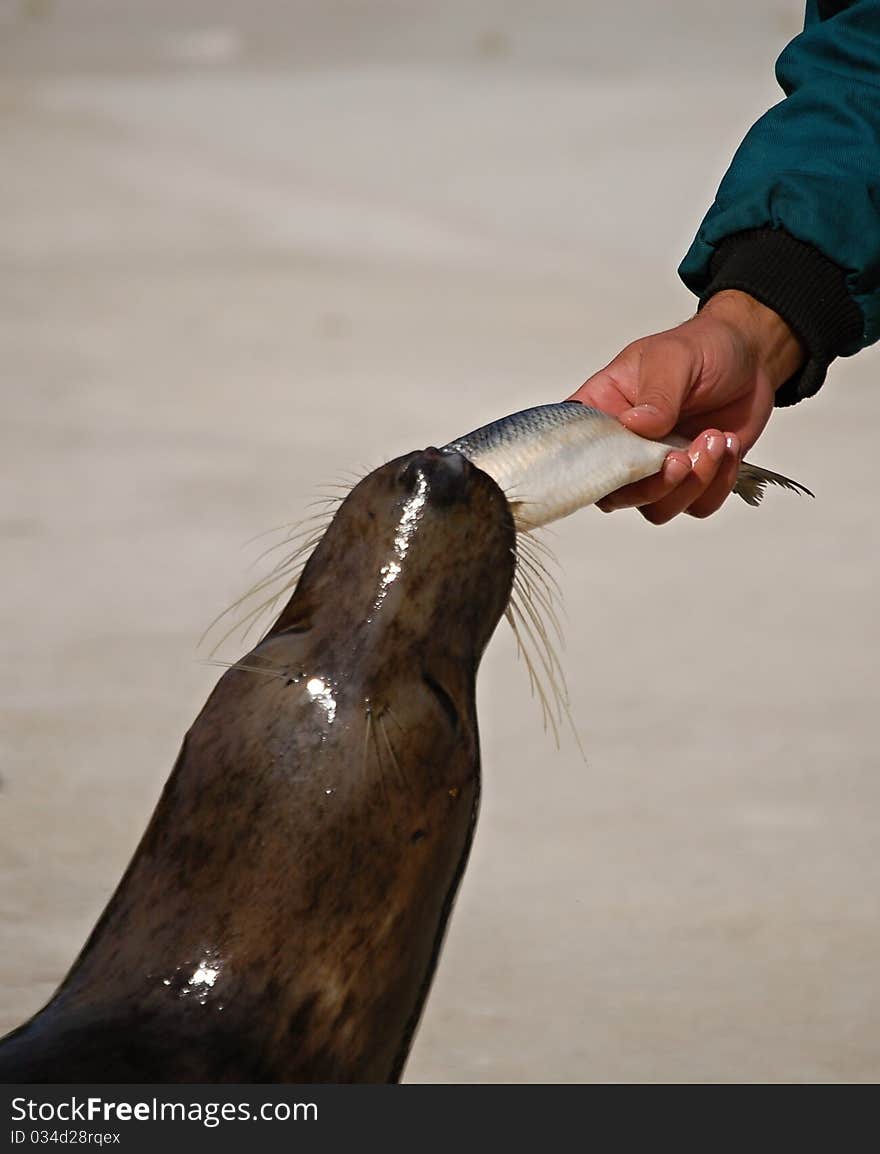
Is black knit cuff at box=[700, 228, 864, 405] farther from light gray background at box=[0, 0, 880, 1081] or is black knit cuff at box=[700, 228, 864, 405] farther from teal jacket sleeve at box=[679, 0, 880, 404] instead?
light gray background at box=[0, 0, 880, 1081]

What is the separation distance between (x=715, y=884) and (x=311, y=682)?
254cm

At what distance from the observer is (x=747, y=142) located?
11.7 ft

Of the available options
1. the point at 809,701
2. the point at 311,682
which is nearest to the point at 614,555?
the point at 809,701

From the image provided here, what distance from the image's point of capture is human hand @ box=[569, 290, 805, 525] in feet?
9.84

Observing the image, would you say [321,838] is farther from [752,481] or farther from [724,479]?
[752,481]

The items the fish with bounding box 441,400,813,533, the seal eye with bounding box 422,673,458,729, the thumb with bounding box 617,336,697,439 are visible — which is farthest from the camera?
the thumb with bounding box 617,336,697,439

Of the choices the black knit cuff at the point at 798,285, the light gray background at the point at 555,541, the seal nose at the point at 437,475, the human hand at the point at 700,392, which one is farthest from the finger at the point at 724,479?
the light gray background at the point at 555,541

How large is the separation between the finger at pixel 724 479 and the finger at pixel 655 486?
0.08 metres

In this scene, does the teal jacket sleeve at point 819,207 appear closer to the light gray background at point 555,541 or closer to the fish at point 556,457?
the fish at point 556,457

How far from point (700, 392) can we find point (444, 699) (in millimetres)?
1289

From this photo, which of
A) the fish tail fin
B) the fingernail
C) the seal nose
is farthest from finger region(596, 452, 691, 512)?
the seal nose

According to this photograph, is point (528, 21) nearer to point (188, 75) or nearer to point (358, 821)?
point (188, 75)

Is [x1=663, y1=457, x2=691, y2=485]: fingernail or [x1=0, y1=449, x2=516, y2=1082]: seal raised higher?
[x1=663, y1=457, x2=691, y2=485]: fingernail

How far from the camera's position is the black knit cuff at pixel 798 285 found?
10.9 feet
